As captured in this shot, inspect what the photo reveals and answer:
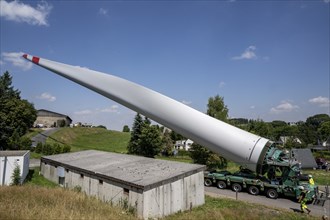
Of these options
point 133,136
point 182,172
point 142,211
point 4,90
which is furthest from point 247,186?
point 4,90

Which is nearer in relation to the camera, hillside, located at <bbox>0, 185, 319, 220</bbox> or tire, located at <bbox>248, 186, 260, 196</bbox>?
hillside, located at <bbox>0, 185, 319, 220</bbox>

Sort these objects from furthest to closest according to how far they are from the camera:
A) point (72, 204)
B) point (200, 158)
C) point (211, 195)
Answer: point (200, 158)
point (211, 195)
point (72, 204)

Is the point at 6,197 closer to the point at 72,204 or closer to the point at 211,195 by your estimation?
the point at 72,204

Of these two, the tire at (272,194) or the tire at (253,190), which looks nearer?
the tire at (272,194)

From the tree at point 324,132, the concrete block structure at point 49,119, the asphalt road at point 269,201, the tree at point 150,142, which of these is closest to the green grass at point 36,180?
the asphalt road at point 269,201

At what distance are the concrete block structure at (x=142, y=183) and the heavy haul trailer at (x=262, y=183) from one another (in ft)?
12.8

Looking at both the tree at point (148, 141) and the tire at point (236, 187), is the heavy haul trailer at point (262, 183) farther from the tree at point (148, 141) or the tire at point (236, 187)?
the tree at point (148, 141)

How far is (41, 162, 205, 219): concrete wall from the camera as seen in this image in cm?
1500

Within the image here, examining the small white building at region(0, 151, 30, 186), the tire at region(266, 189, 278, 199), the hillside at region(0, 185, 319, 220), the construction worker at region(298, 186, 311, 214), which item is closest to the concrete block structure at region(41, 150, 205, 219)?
the hillside at region(0, 185, 319, 220)

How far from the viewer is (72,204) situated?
13164mm

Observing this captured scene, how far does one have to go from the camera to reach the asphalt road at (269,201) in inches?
688

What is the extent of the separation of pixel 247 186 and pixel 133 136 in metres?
31.5

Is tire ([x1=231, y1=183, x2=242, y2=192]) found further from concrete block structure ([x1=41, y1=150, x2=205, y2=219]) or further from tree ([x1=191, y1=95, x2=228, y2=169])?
tree ([x1=191, y1=95, x2=228, y2=169])

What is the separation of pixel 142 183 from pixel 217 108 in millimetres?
19541
